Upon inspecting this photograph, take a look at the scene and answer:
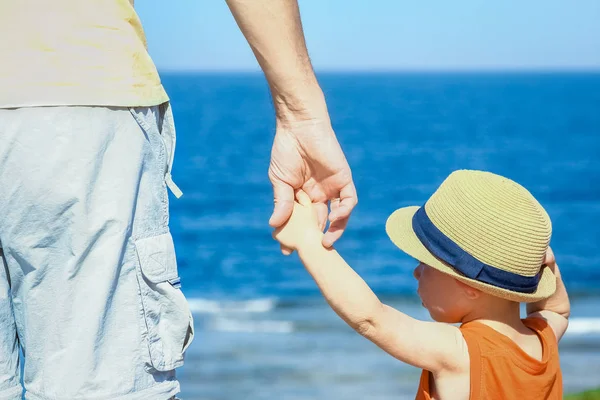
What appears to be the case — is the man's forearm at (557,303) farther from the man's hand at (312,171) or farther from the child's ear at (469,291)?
the man's hand at (312,171)

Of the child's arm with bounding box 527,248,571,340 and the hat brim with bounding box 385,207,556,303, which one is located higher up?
the hat brim with bounding box 385,207,556,303

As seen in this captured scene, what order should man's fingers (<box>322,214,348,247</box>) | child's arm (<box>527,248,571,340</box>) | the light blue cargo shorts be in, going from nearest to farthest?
the light blue cargo shorts < man's fingers (<box>322,214,348,247</box>) < child's arm (<box>527,248,571,340</box>)

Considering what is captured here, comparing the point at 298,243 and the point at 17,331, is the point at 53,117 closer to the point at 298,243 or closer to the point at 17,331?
the point at 17,331

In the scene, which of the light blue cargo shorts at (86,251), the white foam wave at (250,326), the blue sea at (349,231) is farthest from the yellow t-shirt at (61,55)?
the white foam wave at (250,326)

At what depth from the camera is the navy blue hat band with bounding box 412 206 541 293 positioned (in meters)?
2.14

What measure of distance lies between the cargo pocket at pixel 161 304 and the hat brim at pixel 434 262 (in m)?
0.70

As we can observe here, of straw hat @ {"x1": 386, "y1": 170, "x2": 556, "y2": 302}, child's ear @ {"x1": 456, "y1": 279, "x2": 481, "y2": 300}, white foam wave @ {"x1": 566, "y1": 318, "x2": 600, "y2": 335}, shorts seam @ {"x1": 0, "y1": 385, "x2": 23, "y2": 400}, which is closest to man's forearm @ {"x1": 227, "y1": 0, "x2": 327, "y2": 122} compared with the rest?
straw hat @ {"x1": 386, "y1": 170, "x2": 556, "y2": 302}

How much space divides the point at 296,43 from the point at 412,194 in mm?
23552

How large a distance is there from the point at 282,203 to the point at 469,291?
0.58m

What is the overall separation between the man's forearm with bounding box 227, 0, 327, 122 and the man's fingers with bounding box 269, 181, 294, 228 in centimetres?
18

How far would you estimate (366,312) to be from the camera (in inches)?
82.5

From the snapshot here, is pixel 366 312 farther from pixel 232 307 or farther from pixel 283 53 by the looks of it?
pixel 232 307

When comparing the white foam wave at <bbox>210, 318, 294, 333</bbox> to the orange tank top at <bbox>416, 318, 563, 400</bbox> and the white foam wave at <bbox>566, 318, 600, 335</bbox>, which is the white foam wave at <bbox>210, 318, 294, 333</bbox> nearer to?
the white foam wave at <bbox>566, 318, 600, 335</bbox>

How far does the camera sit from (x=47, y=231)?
5.35ft
